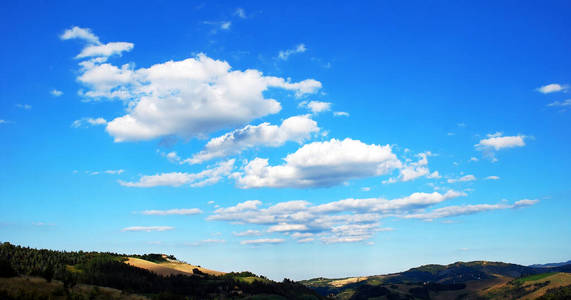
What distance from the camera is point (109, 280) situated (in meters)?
113

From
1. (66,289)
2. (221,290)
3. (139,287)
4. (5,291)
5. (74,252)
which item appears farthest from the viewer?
(74,252)

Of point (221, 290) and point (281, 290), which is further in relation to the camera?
point (281, 290)

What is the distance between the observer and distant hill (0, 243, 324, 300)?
56.4 meters

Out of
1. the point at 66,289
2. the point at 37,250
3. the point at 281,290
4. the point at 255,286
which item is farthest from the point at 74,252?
the point at 66,289

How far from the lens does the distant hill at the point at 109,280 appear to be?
56.4m

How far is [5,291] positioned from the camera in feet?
155

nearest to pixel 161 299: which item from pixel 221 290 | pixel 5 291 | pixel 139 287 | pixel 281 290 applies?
pixel 5 291

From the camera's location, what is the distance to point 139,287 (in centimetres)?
11638

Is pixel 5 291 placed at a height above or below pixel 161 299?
above

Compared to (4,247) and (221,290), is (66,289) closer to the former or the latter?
(4,247)

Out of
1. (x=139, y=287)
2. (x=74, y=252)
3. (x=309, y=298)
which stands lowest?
(x=309, y=298)

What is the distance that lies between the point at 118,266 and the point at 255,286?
5263cm

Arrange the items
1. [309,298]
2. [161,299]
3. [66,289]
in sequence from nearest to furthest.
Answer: [66,289] < [161,299] < [309,298]

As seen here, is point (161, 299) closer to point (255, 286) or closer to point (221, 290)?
point (221, 290)
